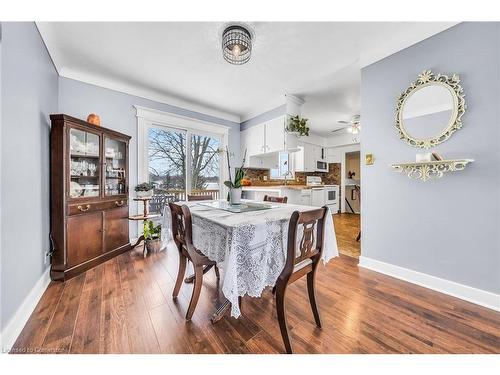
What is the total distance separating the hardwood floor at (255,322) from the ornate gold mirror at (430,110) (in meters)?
1.43

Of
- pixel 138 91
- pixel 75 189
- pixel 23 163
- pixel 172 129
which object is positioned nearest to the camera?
pixel 23 163

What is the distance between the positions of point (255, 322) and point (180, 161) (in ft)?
9.99

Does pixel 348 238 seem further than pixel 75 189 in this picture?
Yes

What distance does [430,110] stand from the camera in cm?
184

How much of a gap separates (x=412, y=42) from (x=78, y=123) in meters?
3.51

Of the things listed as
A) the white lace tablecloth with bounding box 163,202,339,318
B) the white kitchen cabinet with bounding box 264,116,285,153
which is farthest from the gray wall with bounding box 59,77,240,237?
the white lace tablecloth with bounding box 163,202,339,318

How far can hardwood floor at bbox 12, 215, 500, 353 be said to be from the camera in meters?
1.21

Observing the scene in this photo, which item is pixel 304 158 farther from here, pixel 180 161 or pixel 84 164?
pixel 84 164

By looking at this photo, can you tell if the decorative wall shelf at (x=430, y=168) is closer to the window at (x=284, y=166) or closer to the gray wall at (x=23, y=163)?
the window at (x=284, y=166)

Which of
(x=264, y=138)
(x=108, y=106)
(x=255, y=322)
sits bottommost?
(x=255, y=322)

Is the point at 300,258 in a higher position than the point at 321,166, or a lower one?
lower

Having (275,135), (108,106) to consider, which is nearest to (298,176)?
(275,135)

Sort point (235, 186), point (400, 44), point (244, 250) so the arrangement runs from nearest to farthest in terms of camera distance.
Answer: point (244, 250) → point (235, 186) → point (400, 44)

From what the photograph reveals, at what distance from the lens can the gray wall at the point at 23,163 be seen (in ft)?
4.18
